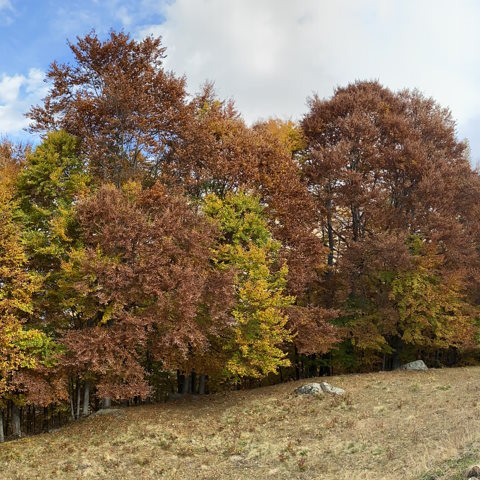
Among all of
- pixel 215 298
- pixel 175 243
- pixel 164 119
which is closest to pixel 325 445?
pixel 215 298

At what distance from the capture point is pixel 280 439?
645 inches

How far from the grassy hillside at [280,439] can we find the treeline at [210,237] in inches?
73.4

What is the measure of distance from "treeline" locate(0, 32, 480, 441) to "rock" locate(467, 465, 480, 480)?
38.6 ft

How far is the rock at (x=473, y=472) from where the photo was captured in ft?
28.9

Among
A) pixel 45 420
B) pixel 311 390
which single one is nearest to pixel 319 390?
pixel 311 390

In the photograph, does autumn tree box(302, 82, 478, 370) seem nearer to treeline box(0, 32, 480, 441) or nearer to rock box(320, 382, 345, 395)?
treeline box(0, 32, 480, 441)

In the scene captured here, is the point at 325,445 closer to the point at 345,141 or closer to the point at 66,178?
the point at 66,178

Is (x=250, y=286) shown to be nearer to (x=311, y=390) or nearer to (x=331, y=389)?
(x=311, y=390)

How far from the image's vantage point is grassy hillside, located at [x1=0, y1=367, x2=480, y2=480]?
486 inches

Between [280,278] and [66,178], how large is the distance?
11.8m

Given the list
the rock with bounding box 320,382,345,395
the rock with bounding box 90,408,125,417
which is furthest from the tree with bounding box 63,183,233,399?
the rock with bounding box 320,382,345,395

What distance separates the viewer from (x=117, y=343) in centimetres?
1897

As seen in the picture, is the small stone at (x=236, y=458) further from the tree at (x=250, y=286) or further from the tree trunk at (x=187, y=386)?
the tree trunk at (x=187, y=386)

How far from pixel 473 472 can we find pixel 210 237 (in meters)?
15.5
